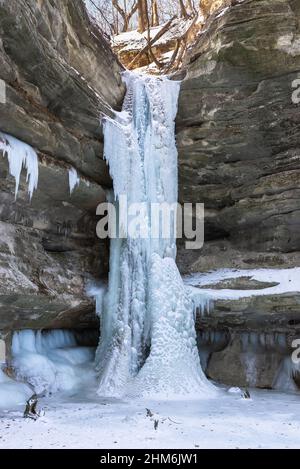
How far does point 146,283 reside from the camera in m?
9.53

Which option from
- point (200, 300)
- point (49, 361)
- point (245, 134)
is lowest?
point (49, 361)

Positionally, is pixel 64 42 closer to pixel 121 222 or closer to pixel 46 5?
pixel 46 5

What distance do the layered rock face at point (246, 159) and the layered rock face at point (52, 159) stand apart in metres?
2.26

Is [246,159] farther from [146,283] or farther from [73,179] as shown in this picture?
[73,179]

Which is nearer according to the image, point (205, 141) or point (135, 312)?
point (135, 312)

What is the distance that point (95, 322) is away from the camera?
A: 426 inches

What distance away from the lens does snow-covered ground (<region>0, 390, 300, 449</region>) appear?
4836 millimetres

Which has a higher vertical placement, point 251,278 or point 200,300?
point 251,278

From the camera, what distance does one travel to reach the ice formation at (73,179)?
8.89 meters

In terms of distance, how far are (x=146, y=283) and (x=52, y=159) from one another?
3252mm

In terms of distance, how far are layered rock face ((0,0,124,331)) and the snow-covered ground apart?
7.00ft

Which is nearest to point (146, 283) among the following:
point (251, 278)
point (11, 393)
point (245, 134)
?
point (251, 278)
